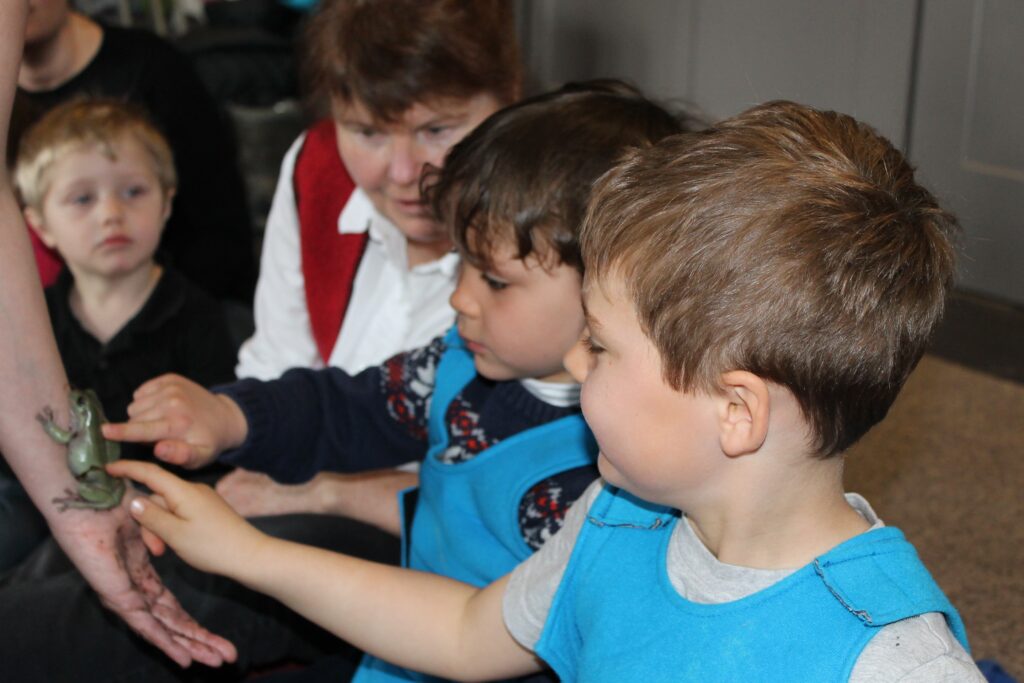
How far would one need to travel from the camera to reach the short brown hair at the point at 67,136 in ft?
5.92

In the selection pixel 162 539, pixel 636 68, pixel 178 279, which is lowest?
pixel 636 68

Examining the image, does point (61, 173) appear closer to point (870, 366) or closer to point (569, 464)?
point (569, 464)

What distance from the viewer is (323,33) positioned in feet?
4.84

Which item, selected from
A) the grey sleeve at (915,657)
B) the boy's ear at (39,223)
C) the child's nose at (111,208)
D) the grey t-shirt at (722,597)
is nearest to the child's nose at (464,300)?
the grey t-shirt at (722,597)

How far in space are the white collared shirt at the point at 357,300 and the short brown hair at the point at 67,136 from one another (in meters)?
0.31

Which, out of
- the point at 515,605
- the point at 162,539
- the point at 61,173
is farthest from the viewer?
the point at 61,173

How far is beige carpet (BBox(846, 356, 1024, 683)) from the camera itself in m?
1.73

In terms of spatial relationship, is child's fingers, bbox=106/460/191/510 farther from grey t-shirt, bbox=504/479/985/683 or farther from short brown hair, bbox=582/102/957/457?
short brown hair, bbox=582/102/957/457

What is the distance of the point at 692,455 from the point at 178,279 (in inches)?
50.3

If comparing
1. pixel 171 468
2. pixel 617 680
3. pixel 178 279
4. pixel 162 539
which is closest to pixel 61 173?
pixel 178 279

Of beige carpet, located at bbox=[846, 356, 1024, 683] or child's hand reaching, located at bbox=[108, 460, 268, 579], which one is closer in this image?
child's hand reaching, located at bbox=[108, 460, 268, 579]

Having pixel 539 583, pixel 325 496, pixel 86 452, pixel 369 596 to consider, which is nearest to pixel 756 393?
pixel 539 583

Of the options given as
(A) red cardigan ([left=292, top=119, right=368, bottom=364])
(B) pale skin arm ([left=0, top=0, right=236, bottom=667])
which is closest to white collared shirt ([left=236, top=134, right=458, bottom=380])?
(A) red cardigan ([left=292, top=119, right=368, bottom=364])

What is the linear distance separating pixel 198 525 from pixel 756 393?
533 mm
